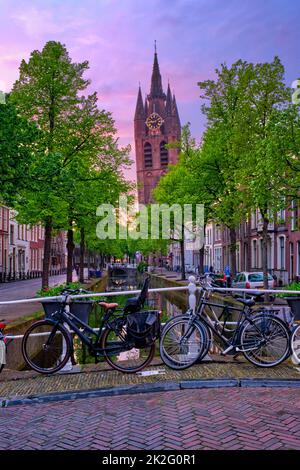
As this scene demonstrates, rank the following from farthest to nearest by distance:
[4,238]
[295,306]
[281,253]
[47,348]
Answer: [4,238]
[281,253]
[295,306]
[47,348]

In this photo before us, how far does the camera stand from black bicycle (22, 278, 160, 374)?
273 inches

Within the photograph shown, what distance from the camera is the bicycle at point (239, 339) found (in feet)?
23.3

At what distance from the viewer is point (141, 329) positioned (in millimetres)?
6945

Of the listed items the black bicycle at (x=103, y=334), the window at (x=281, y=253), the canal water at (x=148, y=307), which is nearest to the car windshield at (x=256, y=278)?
the canal water at (x=148, y=307)

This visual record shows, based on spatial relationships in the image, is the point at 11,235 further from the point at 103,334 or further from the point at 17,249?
the point at 103,334

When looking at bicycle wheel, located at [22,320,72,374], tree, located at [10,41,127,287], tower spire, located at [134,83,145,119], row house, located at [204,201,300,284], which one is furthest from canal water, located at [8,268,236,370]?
tower spire, located at [134,83,145,119]

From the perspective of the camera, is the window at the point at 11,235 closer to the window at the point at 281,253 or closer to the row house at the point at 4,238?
the row house at the point at 4,238

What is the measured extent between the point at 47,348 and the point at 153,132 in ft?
443

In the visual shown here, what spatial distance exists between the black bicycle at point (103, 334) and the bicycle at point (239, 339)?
343 millimetres

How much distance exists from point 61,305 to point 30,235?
64.6 m

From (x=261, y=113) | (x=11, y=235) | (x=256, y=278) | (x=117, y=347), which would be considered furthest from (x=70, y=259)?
(x=11, y=235)

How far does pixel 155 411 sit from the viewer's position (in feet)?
17.6

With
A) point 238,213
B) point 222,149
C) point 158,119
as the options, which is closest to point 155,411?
point 238,213
